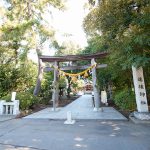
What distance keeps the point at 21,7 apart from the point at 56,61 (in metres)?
5.62

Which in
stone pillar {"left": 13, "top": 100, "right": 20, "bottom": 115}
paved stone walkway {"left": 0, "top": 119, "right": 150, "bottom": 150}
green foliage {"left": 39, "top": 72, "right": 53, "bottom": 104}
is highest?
green foliage {"left": 39, "top": 72, "right": 53, "bottom": 104}

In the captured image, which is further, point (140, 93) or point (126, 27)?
point (140, 93)

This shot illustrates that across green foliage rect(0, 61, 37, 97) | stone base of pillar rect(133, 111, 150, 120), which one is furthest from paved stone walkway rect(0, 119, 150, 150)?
green foliage rect(0, 61, 37, 97)

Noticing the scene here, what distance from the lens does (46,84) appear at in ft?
57.7

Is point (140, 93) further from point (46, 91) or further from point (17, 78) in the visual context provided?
point (46, 91)

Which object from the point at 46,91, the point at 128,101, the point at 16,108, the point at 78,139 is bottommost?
the point at 78,139

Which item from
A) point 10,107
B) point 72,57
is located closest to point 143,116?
point 72,57

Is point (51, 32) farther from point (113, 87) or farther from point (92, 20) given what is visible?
point (113, 87)

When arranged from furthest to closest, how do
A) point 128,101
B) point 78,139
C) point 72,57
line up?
1. point 72,57
2. point 128,101
3. point 78,139

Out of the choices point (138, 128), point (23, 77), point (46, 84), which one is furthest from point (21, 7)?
point (138, 128)

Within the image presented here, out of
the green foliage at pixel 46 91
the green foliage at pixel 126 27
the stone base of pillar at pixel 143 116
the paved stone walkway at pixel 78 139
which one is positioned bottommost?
the paved stone walkway at pixel 78 139

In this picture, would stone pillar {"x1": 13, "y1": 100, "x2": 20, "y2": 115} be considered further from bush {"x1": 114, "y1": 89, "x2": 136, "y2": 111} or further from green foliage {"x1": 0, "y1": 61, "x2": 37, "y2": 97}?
bush {"x1": 114, "y1": 89, "x2": 136, "y2": 111}

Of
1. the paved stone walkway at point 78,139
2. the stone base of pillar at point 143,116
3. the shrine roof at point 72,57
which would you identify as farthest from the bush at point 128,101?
the paved stone walkway at point 78,139

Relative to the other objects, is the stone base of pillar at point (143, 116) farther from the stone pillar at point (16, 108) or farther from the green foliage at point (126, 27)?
the stone pillar at point (16, 108)
